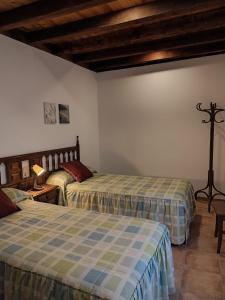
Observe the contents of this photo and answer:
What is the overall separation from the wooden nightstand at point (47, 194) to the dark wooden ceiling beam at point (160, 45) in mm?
2359

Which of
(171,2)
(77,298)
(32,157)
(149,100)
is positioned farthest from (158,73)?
(77,298)

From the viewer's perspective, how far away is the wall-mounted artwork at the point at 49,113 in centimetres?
349

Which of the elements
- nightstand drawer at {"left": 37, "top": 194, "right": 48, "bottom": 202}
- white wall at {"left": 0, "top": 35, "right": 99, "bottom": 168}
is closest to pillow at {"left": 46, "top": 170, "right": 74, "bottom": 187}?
nightstand drawer at {"left": 37, "top": 194, "right": 48, "bottom": 202}

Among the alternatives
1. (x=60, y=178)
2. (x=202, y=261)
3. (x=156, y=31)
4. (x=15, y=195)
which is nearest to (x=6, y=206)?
(x=15, y=195)

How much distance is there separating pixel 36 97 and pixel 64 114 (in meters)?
0.68

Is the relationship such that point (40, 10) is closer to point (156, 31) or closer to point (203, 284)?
point (156, 31)

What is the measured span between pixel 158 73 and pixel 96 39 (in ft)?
4.91

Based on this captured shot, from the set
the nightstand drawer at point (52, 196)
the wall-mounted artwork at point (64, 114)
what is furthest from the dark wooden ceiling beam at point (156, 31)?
the nightstand drawer at point (52, 196)

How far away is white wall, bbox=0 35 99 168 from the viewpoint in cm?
285

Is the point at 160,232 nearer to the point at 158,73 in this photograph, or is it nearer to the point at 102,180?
the point at 102,180

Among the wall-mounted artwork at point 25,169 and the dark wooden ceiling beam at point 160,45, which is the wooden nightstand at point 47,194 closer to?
the wall-mounted artwork at point 25,169

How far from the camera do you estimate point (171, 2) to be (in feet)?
7.36

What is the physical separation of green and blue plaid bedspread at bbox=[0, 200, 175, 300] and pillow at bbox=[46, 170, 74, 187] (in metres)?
1.18

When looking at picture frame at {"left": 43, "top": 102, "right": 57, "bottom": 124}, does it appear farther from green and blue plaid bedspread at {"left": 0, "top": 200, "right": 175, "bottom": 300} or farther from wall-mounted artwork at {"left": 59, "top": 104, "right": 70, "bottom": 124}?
green and blue plaid bedspread at {"left": 0, "top": 200, "right": 175, "bottom": 300}
